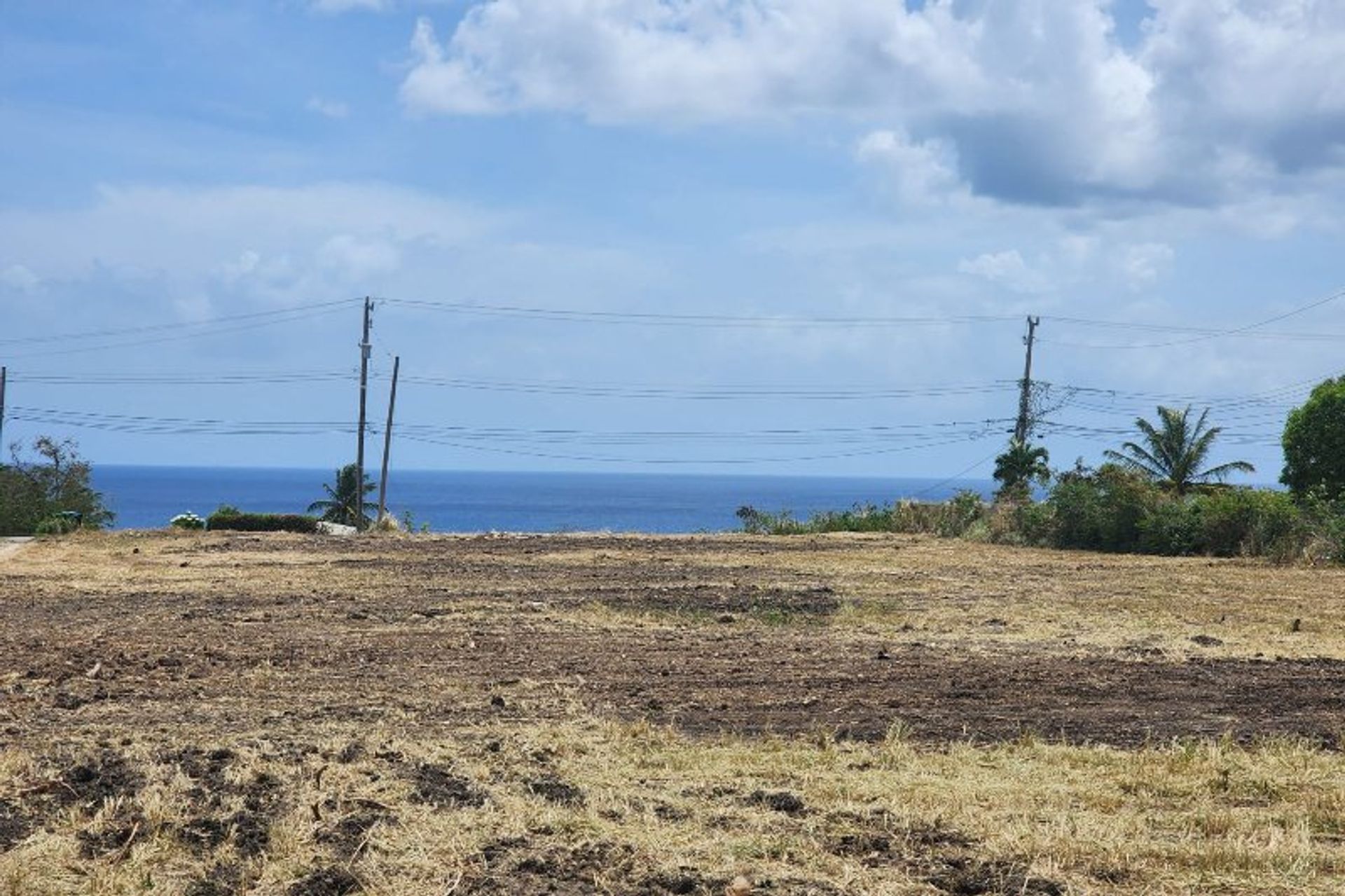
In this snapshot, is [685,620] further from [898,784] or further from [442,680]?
[898,784]

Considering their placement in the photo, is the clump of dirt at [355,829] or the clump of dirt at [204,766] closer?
the clump of dirt at [355,829]

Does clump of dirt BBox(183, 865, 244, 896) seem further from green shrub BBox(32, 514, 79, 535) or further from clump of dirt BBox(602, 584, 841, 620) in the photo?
green shrub BBox(32, 514, 79, 535)

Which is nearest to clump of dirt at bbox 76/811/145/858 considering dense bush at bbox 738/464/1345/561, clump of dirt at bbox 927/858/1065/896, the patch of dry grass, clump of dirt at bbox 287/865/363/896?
the patch of dry grass

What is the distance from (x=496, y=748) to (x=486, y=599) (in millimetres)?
11432

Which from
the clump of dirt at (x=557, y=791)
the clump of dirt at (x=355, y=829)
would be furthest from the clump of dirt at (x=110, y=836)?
the clump of dirt at (x=557, y=791)

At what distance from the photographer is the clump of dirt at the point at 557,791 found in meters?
8.41

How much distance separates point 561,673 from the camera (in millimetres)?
13836

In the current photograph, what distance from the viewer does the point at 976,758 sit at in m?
9.86

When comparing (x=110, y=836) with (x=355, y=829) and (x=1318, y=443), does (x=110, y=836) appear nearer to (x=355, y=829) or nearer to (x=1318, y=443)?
(x=355, y=829)

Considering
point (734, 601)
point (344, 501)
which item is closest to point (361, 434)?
point (344, 501)

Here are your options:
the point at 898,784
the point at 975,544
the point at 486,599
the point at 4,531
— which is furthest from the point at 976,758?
the point at 4,531

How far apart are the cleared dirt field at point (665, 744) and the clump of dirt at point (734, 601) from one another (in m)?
0.13

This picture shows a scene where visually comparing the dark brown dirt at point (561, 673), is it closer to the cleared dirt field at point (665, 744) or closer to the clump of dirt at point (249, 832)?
the cleared dirt field at point (665, 744)

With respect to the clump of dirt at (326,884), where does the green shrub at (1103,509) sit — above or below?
above
